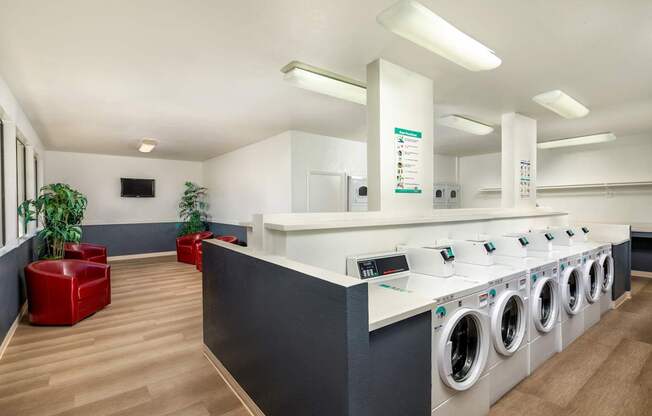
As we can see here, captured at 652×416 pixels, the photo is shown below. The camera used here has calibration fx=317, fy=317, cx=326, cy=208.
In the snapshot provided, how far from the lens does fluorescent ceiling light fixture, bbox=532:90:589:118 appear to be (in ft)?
11.3

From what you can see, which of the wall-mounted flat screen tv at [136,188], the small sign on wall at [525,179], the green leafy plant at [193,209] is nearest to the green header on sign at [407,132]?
the small sign on wall at [525,179]

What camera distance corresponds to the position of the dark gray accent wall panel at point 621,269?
398 cm

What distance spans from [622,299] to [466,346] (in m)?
Result: 3.78

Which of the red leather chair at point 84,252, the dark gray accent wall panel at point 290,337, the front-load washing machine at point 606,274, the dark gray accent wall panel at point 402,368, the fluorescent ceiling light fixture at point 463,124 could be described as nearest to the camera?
the dark gray accent wall panel at point 290,337

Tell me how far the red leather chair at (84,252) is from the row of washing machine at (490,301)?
519 cm

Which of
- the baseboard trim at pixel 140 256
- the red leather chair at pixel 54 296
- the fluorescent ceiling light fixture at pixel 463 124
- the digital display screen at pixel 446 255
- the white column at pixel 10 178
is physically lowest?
the baseboard trim at pixel 140 256

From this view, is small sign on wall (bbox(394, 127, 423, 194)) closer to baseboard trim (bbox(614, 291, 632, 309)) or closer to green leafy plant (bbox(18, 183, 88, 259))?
baseboard trim (bbox(614, 291, 632, 309))

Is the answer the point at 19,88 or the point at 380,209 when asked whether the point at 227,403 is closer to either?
the point at 380,209

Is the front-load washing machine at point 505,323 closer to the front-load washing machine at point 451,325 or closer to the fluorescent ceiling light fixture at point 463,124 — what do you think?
the front-load washing machine at point 451,325

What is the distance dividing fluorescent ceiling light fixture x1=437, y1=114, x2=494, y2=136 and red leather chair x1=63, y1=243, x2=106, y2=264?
6.10 metres

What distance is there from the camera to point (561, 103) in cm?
354

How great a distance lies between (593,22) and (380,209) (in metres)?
1.99

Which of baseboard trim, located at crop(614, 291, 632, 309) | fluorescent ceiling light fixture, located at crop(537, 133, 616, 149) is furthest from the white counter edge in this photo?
fluorescent ceiling light fixture, located at crop(537, 133, 616, 149)

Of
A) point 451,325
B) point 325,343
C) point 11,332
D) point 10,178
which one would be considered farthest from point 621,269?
point 10,178
